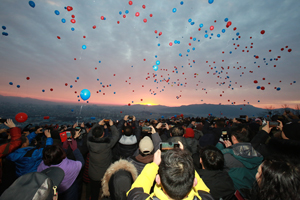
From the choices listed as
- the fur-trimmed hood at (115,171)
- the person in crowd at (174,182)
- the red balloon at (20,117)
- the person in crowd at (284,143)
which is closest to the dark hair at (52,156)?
the fur-trimmed hood at (115,171)

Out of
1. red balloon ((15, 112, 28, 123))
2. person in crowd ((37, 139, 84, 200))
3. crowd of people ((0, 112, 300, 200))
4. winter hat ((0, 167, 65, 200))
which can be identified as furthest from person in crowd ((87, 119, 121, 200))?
red balloon ((15, 112, 28, 123))

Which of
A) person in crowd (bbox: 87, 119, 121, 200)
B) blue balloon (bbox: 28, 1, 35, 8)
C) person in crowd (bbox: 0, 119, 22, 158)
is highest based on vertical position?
blue balloon (bbox: 28, 1, 35, 8)

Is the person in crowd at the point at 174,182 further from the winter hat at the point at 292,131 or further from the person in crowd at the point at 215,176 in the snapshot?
the winter hat at the point at 292,131

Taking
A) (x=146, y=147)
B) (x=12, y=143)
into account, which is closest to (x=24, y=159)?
(x=12, y=143)

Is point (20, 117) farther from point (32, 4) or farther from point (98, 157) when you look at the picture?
point (98, 157)

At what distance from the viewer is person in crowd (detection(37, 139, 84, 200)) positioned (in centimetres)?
207

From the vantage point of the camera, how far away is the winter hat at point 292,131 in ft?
8.05

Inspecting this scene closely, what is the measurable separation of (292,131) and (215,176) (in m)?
2.31

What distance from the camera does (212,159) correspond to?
172 cm

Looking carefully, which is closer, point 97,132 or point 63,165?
point 63,165

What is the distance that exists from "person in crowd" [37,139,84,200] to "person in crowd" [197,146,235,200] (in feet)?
7.69

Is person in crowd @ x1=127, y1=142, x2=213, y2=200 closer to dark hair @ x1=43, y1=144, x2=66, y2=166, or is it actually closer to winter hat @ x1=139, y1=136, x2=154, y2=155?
winter hat @ x1=139, y1=136, x2=154, y2=155

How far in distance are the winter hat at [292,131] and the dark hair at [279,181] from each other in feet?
7.31

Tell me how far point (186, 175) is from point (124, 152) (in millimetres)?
2781
